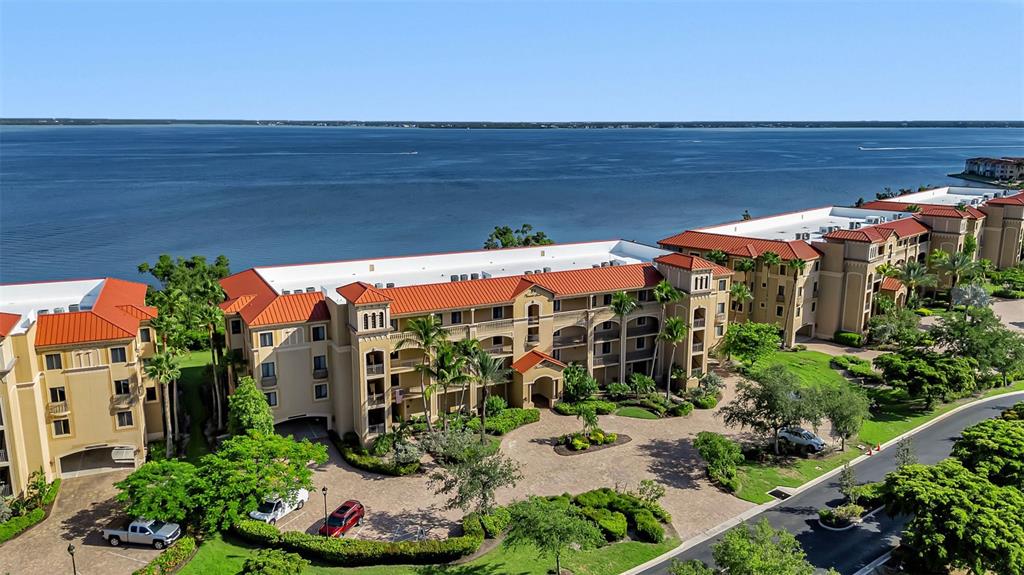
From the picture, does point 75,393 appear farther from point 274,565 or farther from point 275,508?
point 274,565

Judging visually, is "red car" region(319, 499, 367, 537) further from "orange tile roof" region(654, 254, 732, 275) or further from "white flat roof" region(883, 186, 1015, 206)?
"white flat roof" region(883, 186, 1015, 206)

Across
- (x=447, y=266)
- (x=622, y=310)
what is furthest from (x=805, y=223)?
(x=447, y=266)

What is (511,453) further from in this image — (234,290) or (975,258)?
(975,258)

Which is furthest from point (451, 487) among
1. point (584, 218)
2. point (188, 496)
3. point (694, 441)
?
point (584, 218)

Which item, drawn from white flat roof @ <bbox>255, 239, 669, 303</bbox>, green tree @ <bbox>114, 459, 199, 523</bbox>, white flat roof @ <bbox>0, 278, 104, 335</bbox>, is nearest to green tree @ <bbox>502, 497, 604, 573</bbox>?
green tree @ <bbox>114, 459, 199, 523</bbox>

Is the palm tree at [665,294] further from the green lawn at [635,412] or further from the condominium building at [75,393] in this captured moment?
the condominium building at [75,393]

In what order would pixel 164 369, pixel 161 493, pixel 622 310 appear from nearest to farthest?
pixel 161 493, pixel 164 369, pixel 622 310
